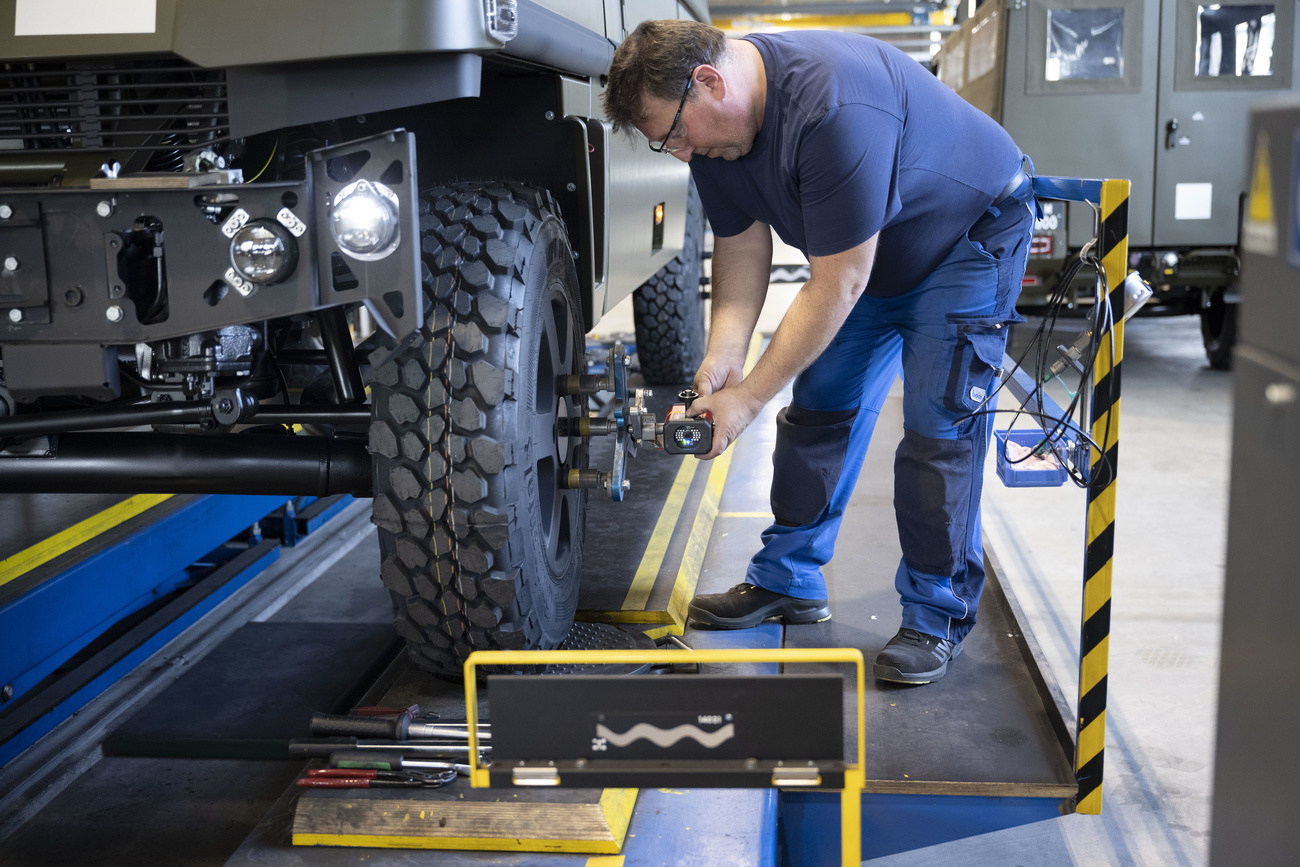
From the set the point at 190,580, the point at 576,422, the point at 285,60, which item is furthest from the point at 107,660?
the point at 285,60

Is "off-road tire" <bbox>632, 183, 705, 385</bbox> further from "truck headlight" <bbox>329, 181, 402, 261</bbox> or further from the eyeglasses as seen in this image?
"truck headlight" <bbox>329, 181, 402, 261</bbox>

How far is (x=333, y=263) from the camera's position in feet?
6.15

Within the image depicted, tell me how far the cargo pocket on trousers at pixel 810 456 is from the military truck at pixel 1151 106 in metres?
5.41

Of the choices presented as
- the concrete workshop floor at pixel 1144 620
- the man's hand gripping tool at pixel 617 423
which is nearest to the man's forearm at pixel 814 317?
the man's hand gripping tool at pixel 617 423

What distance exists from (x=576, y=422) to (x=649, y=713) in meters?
1.53

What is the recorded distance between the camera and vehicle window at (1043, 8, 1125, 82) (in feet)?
25.5

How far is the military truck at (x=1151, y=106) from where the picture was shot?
25.2ft

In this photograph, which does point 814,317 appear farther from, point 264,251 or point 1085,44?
point 1085,44

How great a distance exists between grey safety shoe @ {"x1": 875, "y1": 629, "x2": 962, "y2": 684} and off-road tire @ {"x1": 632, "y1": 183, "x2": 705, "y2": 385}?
2981 millimetres

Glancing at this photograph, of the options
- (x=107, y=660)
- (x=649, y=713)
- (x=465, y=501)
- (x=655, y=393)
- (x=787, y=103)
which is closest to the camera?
(x=649, y=713)

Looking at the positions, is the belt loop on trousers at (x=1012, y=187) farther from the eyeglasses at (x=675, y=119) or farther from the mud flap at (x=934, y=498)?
the eyeglasses at (x=675, y=119)

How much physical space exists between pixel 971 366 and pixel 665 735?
1.59 metres

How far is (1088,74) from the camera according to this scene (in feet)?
25.8

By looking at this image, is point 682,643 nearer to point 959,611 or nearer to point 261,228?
point 959,611
